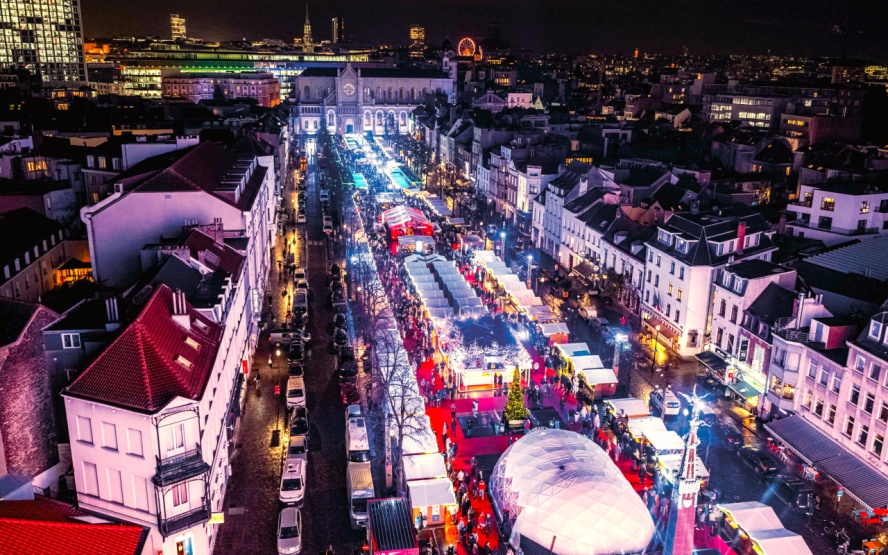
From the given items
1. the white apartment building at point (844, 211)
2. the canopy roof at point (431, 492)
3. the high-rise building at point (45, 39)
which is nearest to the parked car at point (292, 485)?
the canopy roof at point (431, 492)

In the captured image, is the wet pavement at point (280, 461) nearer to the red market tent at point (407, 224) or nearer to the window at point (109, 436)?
the window at point (109, 436)

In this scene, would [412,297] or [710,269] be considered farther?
[412,297]

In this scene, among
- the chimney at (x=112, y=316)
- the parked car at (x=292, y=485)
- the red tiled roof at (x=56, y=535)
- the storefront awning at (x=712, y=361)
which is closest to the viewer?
the red tiled roof at (x=56, y=535)

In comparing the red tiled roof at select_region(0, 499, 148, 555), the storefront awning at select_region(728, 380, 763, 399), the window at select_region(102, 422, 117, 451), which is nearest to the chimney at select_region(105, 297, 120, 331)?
the window at select_region(102, 422, 117, 451)

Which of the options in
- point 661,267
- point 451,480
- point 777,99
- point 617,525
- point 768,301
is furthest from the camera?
point 777,99

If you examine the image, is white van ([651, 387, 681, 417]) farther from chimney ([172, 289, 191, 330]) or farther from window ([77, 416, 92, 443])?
window ([77, 416, 92, 443])

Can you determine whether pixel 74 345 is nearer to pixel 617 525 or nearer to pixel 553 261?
pixel 617 525

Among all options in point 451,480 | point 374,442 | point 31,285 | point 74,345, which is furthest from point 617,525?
point 31,285
